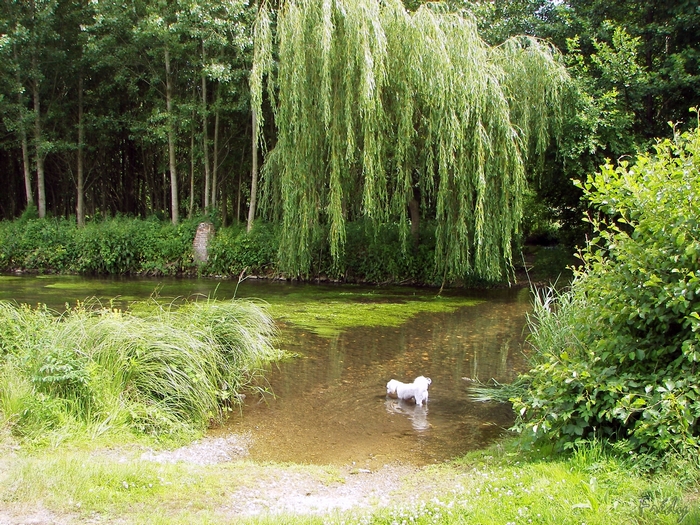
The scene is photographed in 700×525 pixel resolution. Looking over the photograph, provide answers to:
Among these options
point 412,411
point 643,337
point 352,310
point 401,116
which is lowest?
point 412,411

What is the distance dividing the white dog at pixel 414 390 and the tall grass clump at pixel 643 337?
1900 mm

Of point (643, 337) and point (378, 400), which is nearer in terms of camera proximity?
point (643, 337)

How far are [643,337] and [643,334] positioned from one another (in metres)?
0.03

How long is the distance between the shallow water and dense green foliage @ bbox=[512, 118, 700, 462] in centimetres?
138

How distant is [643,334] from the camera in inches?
163

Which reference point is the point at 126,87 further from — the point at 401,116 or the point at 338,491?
the point at 338,491

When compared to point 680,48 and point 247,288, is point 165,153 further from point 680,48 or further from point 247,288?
point 680,48

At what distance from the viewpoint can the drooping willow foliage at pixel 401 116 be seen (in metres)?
12.3

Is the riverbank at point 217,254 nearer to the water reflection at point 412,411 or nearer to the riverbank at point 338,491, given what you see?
the water reflection at point 412,411

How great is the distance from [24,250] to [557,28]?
721 inches

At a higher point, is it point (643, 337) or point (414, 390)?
point (643, 337)

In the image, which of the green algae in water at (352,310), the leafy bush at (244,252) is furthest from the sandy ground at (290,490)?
the leafy bush at (244,252)

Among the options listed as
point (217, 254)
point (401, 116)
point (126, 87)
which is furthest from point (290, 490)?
point (126, 87)

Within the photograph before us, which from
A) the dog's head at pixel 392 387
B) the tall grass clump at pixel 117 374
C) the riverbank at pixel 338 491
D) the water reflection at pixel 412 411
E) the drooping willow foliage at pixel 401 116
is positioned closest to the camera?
the riverbank at pixel 338 491
